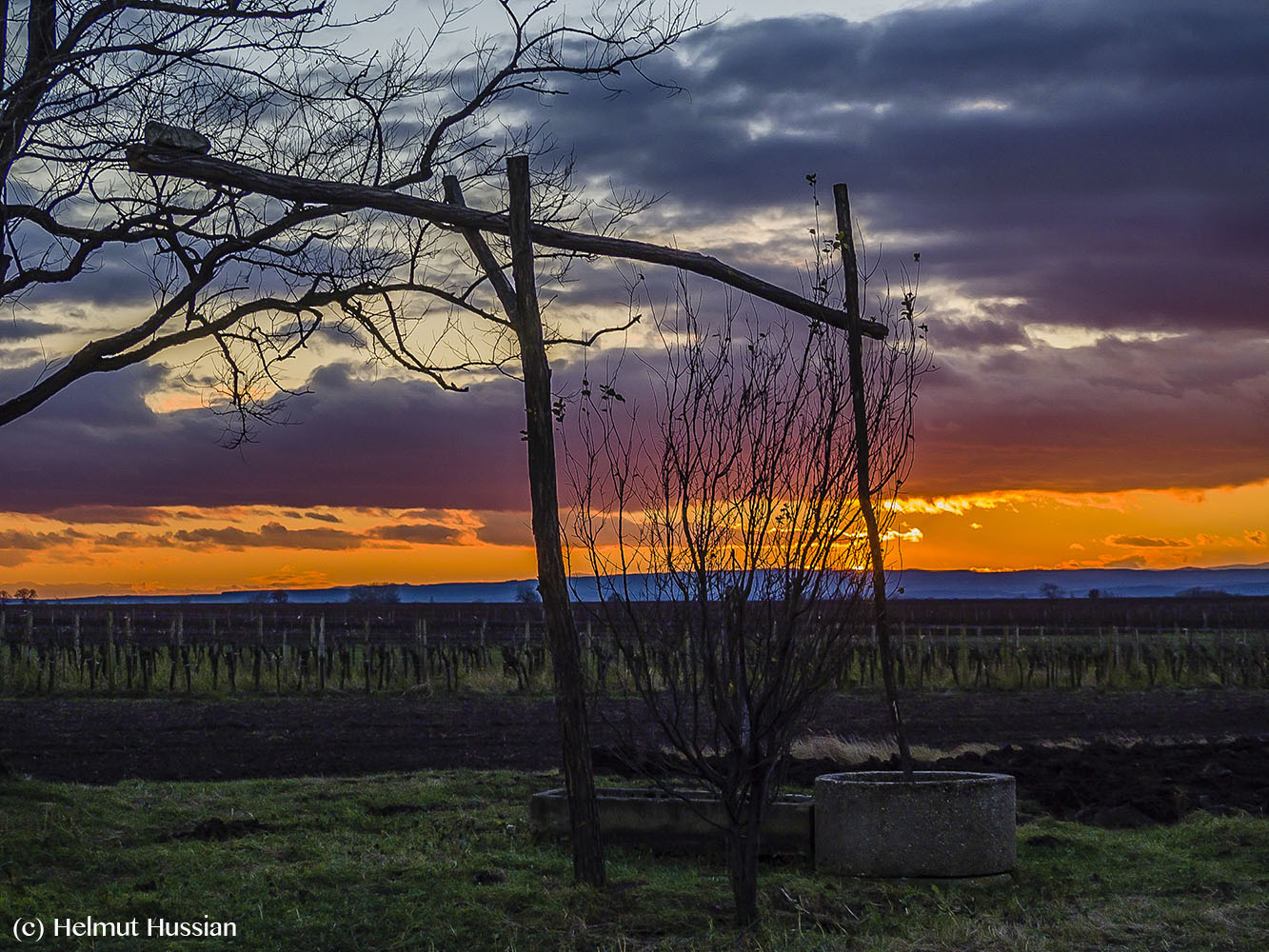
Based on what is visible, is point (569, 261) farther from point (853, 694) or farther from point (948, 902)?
point (853, 694)

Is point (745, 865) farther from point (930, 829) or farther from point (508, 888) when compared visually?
point (930, 829)

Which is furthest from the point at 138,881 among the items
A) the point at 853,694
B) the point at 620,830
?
the point at 853,694

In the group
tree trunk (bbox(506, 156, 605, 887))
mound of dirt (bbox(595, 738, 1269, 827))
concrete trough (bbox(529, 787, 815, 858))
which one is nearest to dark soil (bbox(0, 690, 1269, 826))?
mound of dirt (bbox(595, 738, 1269, 827))

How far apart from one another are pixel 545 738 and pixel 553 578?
1032cm

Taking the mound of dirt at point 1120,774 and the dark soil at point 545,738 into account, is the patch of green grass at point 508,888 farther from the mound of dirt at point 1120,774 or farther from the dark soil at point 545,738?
the dark soil at point 545,738

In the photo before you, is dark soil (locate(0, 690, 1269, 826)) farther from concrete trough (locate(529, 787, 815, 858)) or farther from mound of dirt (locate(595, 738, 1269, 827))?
concrete trough (locate(529, 787, 815, 858))

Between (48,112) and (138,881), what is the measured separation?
548 centimetres

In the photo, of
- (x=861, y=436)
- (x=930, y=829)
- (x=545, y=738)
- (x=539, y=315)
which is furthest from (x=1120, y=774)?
(x=545, y=738)

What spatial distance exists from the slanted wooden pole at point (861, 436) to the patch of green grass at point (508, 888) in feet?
4.20

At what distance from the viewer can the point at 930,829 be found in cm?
764

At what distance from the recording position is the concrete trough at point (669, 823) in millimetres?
8266

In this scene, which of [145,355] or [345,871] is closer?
[345,871]

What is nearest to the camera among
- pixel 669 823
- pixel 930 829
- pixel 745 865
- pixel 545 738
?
pixel 745 865

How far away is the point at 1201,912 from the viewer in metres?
6.81
